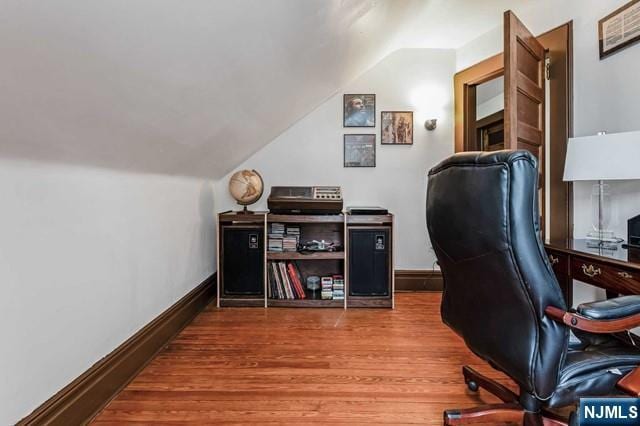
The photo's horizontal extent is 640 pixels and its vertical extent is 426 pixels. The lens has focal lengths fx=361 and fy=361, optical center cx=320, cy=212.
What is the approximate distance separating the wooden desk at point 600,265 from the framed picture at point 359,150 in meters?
1.79

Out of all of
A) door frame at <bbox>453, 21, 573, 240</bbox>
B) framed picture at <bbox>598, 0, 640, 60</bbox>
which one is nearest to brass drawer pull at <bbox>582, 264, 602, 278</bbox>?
door frame at <bbox>453, 21, 573, 240</bbox>

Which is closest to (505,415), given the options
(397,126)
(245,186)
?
(245,186)

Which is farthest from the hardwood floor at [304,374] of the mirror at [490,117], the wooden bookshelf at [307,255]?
the mirror at [490,117]

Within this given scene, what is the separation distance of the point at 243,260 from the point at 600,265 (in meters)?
2.36

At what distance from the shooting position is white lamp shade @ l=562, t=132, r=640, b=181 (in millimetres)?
1566

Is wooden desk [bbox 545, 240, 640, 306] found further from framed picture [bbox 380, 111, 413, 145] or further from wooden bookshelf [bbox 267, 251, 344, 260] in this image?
framed picture [bbox 380, 111, 413, 145]

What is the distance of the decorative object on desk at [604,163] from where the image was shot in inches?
62.0

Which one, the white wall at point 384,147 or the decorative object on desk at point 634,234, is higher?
the white wall at point 384,147

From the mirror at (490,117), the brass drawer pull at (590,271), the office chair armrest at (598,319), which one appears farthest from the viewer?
the mirror at (490,117)

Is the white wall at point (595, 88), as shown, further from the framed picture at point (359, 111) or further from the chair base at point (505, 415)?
the framed picture at point (359, 111)

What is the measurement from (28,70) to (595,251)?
2.19m

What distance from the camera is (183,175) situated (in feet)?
8.36

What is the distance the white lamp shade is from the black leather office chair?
0.72m

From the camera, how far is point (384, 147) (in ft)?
11.0
